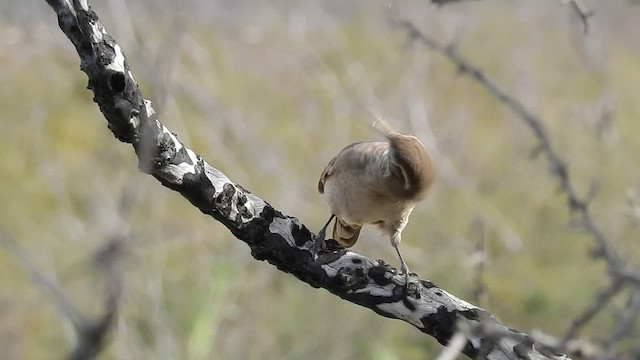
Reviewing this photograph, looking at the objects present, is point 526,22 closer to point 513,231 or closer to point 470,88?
point 470,88

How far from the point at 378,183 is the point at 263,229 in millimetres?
591

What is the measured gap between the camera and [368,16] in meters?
9.64

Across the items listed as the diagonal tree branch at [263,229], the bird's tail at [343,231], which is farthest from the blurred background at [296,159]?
the diagonal tree branch at [263,229]

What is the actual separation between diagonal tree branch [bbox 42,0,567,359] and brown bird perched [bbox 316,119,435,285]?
68mm

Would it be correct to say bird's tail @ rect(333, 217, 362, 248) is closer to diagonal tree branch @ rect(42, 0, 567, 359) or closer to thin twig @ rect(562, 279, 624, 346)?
diagonal tree branch @ rect(42, 0, 567, 359)

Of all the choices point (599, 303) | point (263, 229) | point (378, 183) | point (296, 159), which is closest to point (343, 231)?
point (378, 183)

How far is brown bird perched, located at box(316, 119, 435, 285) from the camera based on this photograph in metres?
2.04

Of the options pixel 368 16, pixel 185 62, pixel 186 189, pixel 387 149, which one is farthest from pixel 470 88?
pixel 186 189

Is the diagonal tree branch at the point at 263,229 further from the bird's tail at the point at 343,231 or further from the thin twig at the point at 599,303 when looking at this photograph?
the bird's tail at the point at 343,231

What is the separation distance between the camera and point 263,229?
176 cm

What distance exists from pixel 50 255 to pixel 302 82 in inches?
144

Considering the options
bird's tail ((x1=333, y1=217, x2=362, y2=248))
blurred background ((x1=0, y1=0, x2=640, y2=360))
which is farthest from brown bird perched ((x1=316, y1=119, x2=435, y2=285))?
blurred background ((x1=0, y1=0, x2=640, y2=360))

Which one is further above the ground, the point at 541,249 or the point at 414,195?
the point at 414,195

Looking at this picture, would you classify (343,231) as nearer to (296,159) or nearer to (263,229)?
(263,229)
